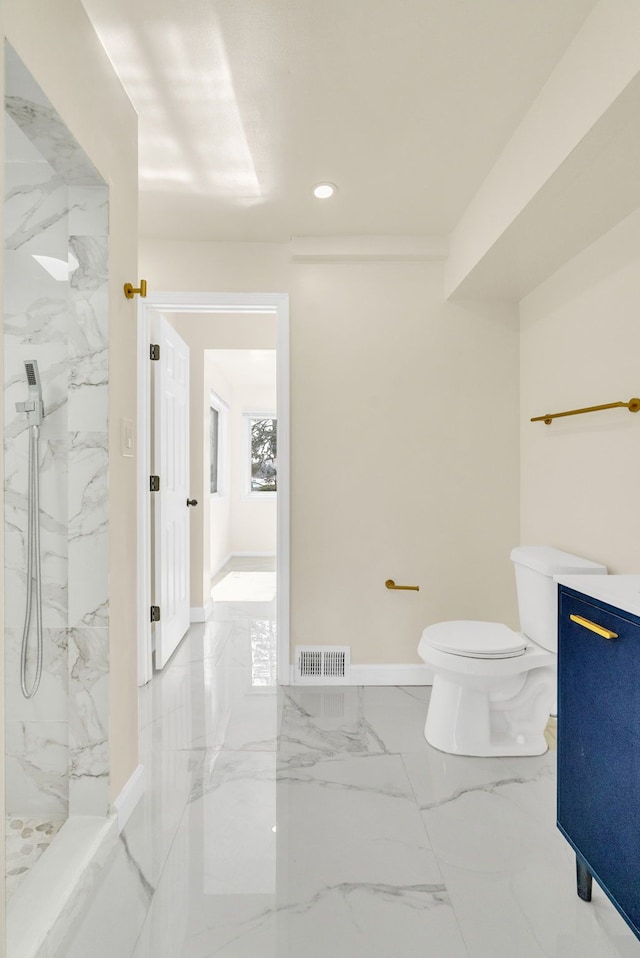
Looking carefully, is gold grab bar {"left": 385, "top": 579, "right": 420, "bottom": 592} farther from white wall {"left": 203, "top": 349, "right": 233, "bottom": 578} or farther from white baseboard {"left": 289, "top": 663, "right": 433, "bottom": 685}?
white wall {"left": 203, "top": 349, "right": 233, "bottom": 578}

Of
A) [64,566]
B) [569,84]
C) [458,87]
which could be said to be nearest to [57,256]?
[64,566]

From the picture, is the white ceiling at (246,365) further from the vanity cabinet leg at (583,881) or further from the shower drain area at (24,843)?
the vanity cabinet leg at (583,881)

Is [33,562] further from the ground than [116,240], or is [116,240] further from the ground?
[116,240]

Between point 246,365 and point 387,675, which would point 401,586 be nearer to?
point 387,675

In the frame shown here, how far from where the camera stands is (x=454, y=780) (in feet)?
6.67

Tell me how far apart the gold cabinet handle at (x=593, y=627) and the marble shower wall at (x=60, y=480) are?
132 centimetres

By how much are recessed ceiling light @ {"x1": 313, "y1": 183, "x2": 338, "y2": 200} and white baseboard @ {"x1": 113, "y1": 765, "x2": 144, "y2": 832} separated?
7.82 feet

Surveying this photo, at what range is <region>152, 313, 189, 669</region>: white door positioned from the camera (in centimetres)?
307

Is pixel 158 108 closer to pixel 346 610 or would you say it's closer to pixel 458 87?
pixel 458 87

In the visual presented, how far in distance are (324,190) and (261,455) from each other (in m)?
5.21

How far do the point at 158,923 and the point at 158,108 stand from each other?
7.95ft

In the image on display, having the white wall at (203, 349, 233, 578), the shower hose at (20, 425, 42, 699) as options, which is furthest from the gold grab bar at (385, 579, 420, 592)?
the white wall at (203, 349, 233, 578)

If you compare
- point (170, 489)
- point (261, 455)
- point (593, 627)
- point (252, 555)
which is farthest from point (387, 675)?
point (261, 455)

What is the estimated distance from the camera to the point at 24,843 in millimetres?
1624
